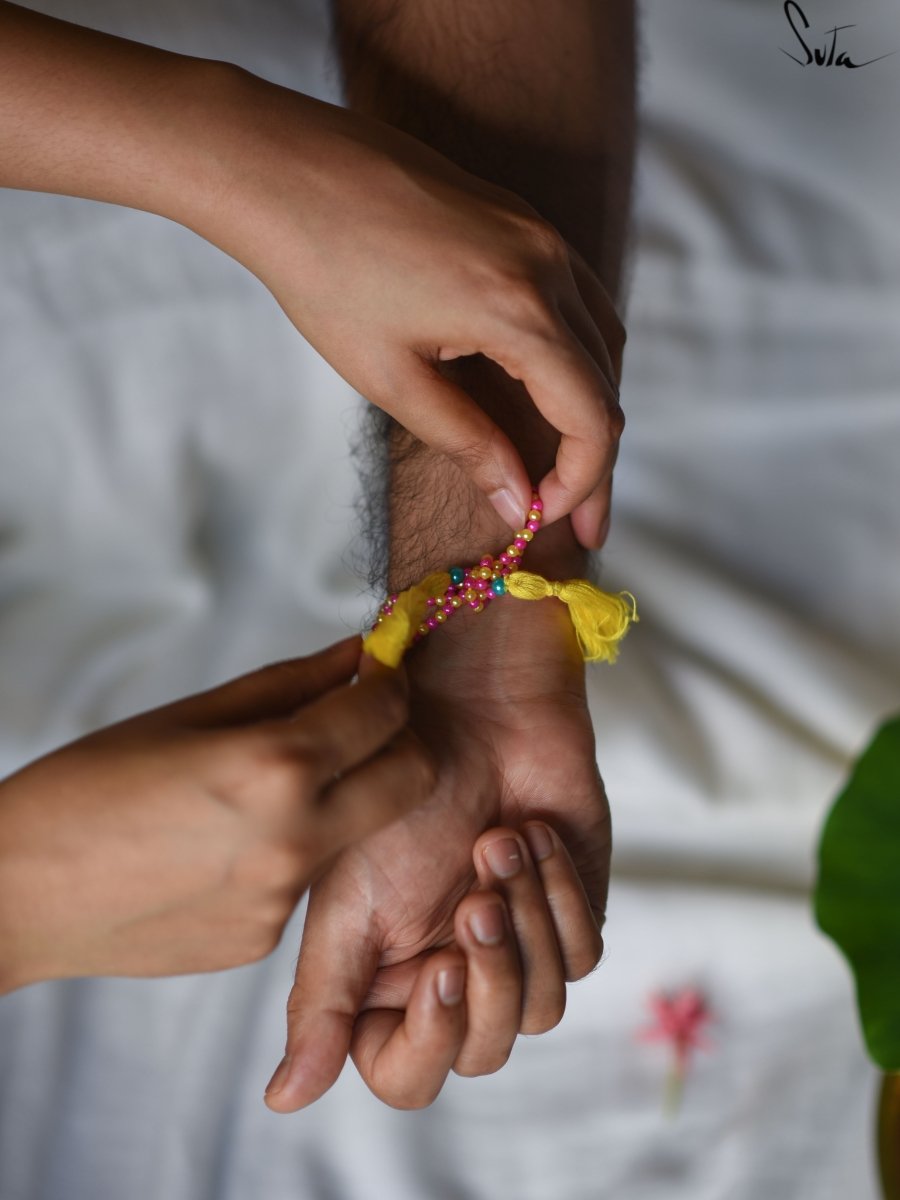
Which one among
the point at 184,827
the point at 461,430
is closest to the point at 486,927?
the point at 184,827

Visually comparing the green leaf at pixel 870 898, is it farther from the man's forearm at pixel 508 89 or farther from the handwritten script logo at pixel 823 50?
the handwritten script logo at pixel 823 50

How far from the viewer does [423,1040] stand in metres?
0.82

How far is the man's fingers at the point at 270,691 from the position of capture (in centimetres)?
70

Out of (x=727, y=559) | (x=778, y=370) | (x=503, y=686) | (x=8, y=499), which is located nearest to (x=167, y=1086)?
(x=503, y=686)

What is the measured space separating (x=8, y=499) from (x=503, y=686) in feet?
2.17

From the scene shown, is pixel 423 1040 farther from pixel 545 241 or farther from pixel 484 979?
pixel 545 241

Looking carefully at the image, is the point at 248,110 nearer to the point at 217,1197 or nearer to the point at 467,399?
the point at 467,399

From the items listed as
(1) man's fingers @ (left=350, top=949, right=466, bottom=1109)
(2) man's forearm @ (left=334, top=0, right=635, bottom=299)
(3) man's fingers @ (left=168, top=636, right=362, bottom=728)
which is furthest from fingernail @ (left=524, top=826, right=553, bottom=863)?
(2) man's forearm @ (left=334, top=0, right=635, bottom=299)

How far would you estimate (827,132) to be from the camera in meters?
1.36

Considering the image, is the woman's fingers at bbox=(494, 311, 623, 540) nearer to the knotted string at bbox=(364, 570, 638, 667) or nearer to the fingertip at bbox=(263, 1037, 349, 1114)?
the knotted string at bbox=(364, 570, 638, 667)

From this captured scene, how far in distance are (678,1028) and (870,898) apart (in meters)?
0.35

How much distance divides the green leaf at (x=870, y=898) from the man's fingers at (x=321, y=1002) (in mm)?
357

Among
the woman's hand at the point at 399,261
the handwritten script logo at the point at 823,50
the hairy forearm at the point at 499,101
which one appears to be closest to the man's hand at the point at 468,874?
the hairy forearm at the point at 499,101

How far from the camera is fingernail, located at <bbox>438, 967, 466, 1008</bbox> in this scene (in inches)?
32.1
